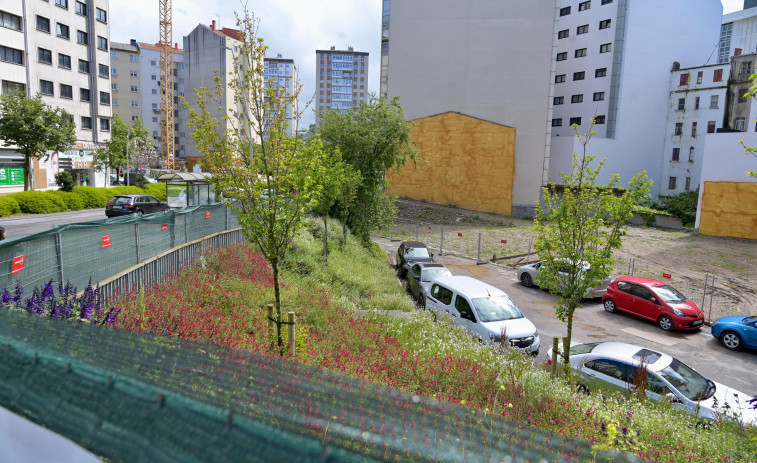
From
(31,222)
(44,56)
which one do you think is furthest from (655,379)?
(44,56)

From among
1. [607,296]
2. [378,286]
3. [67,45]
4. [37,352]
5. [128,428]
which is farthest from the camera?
[67,45]

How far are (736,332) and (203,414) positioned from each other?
16.4 meters

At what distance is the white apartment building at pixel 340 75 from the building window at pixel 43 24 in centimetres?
12639

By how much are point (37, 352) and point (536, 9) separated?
49233 millimetres

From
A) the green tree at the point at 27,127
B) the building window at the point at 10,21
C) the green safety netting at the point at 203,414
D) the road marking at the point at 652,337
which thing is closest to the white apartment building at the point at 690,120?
the road marking at the point at 652,337

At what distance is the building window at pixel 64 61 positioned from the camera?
41.8 meters

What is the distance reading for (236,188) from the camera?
789 centimetres

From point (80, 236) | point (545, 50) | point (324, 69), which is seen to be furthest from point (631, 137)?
point (324, 69)

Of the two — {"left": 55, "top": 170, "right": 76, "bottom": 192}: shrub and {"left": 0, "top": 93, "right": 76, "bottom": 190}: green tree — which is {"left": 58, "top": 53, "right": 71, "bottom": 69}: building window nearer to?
{"left": 0, "top": 93, "right": 76, "bottom": 190}: green tree

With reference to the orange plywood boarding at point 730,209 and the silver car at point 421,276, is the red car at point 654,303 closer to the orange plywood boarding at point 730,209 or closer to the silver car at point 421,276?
→ the silver car at point 421,276

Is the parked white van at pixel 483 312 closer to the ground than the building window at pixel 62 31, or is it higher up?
closer to the ground

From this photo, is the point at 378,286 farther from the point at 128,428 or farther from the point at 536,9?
the point at 536,9

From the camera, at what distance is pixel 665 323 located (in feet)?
50.4

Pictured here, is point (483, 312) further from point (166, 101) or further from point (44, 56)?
point (166, 101)
